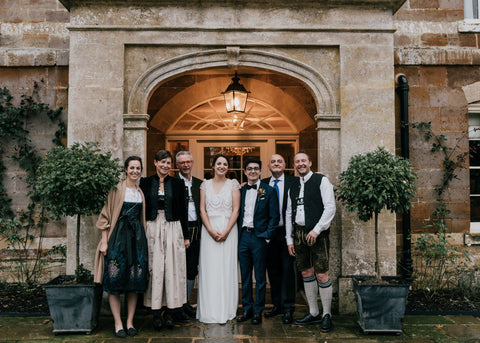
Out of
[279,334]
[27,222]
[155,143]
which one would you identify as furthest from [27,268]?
[279,334]

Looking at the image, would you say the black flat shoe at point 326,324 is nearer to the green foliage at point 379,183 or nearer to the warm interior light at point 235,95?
the green foliage at point 379,183

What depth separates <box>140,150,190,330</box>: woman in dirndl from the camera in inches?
175

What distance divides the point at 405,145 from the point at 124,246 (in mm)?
4228

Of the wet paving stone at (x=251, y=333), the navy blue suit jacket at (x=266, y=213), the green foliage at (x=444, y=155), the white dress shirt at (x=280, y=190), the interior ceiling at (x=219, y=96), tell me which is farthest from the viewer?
the interior ceiling at (x=219, y=96)

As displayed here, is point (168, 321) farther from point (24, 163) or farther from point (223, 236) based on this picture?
point (24, 163)

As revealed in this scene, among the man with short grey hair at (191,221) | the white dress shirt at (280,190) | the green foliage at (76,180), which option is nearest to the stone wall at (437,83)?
the white dress shirt at (280,190)

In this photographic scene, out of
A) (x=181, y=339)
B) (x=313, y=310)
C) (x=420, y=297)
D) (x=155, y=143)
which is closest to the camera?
(x=181, y=339)

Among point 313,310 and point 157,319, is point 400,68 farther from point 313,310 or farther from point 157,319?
point 157,319

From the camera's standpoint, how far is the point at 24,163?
Result: 598 cm

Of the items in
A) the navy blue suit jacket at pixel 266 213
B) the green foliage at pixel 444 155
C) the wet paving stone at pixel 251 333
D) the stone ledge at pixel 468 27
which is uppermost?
the stone ledge at pixel 468 27

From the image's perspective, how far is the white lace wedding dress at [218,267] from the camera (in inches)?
184

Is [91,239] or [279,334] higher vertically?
[91,239]

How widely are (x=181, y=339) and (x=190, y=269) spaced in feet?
2.76

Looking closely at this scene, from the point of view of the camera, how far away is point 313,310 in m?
4.69
